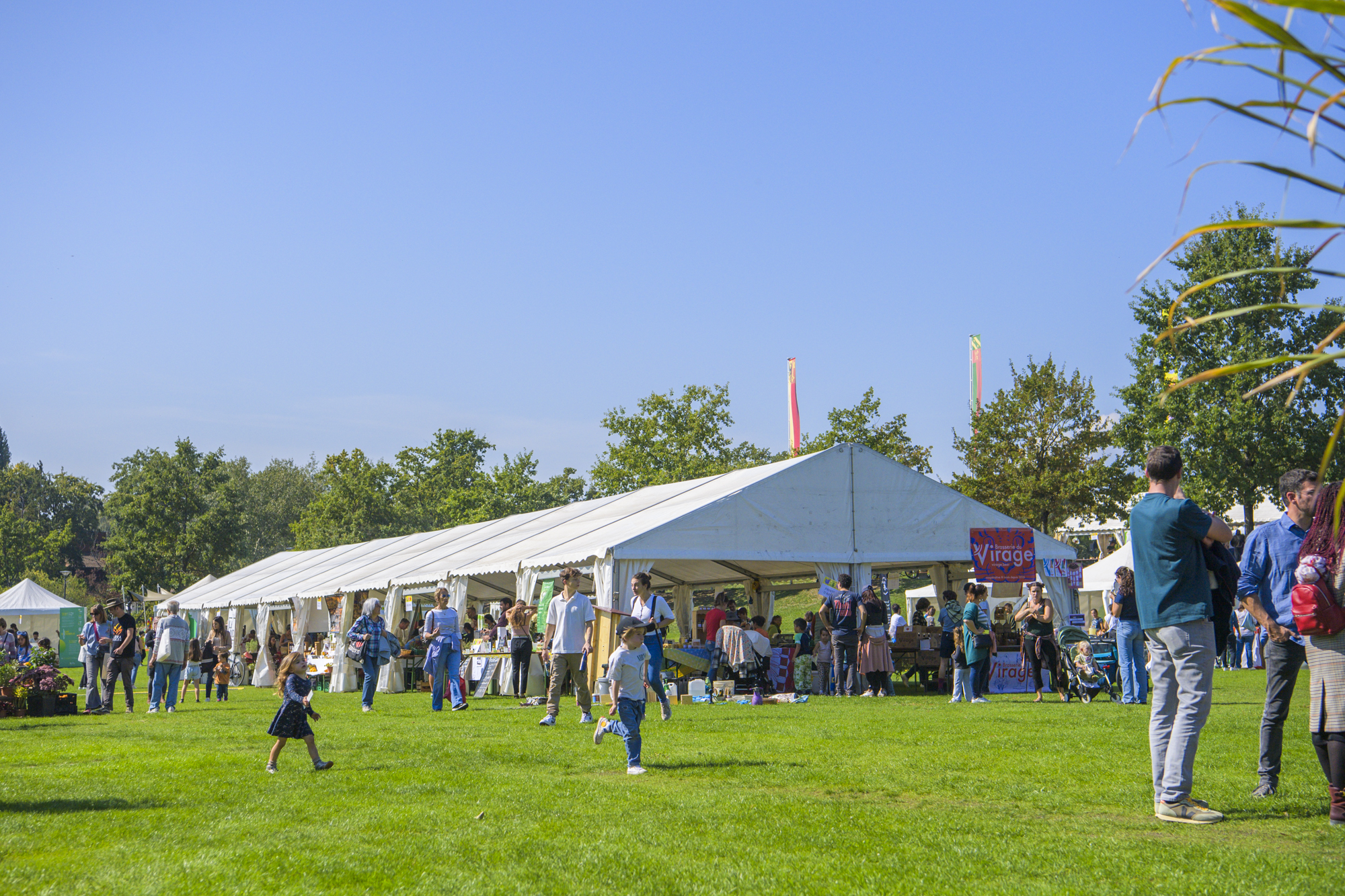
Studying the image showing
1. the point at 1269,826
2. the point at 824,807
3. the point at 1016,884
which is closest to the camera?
the point at 1016,884

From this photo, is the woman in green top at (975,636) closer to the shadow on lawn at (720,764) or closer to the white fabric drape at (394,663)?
the shadow on lawn at (720,764)

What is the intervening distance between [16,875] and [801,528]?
50.8 ft

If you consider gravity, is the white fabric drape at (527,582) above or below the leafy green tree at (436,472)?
below

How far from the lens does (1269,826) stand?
16.6 feet

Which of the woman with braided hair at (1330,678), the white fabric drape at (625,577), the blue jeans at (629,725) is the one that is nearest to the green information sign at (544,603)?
the white fabric drape at (625,577)

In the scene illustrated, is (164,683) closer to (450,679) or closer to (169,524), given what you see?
(450,679)

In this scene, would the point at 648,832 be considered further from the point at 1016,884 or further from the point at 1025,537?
the point at 1025,537

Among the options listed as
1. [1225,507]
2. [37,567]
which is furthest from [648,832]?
[37,567]

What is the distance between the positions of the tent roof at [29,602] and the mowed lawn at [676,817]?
1566 inches

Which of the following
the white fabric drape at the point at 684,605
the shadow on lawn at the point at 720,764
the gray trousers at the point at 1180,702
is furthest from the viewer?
the white fabric drape at the point at 684,605

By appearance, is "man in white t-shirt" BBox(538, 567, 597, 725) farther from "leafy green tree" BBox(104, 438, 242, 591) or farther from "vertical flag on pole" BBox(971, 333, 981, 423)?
"leafy green tree" BBox(104, 438, 242, 591)

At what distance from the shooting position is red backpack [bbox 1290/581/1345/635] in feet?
16.6

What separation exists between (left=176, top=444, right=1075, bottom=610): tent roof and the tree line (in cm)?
473

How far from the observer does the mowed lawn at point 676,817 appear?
14.5 feet
